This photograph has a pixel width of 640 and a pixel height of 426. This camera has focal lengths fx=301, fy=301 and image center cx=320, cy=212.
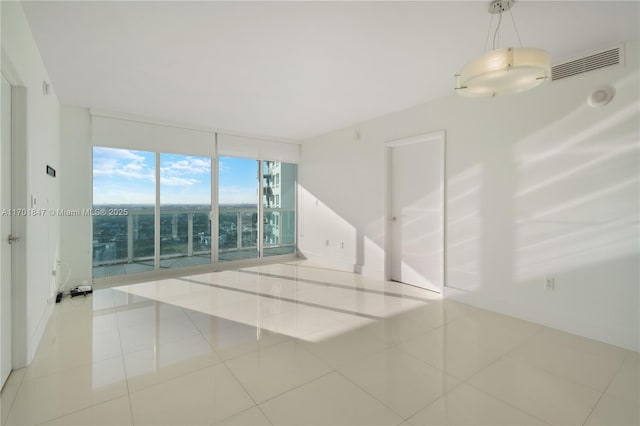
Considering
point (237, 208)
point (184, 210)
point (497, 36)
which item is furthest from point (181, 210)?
point (497, 36)

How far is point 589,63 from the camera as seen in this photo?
2.70 meters

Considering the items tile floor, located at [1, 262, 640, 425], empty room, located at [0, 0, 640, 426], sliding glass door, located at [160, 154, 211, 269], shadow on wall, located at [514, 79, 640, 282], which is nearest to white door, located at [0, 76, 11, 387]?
empty room, located at [0, 0, 640, 426]

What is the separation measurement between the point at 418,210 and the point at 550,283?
5.77 feet

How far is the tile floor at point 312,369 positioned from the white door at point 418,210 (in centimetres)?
78

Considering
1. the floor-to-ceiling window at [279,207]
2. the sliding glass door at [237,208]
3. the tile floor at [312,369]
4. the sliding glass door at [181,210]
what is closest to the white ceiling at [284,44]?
the sliding glass door at [181,210]

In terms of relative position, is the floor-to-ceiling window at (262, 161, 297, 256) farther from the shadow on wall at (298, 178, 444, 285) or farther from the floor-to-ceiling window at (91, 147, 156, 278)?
the floor-to-ceiling window at (91, 147, 156, 278)

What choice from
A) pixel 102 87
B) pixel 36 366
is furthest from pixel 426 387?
pixel 102 87

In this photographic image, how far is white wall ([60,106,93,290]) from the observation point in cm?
416

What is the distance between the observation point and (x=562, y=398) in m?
1.89

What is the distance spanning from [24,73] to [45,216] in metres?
1.36

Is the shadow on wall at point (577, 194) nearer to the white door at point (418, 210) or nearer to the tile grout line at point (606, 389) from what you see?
the tile grout line at point (606, 389)

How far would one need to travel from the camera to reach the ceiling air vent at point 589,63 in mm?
2578

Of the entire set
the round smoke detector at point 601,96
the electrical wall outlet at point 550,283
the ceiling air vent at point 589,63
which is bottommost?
the electrical wall outlet at point 550,283

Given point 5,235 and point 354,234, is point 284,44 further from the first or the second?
point 354,234
